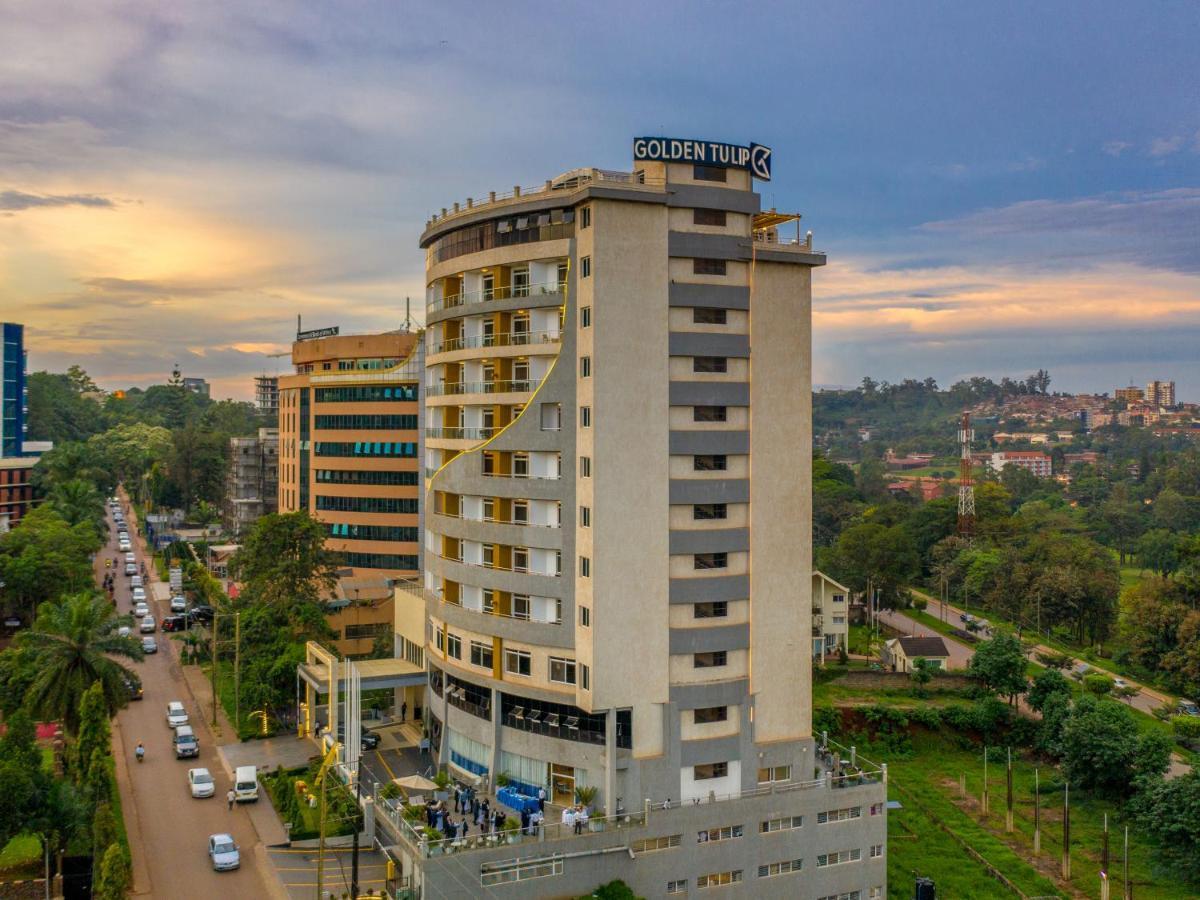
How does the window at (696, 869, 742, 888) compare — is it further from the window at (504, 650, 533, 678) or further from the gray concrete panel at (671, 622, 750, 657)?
the window at (504, 650, 533, 678)

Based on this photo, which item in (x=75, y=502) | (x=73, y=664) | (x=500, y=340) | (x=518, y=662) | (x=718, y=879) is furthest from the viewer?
(x=75, y=502)

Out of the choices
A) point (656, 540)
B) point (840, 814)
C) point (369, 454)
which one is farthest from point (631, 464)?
point (369, 454)

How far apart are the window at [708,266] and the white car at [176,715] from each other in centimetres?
4027

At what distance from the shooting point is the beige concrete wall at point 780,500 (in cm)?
4597

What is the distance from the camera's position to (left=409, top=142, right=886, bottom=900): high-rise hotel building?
43.2 metres

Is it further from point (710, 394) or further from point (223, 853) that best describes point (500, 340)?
point (223, 853)

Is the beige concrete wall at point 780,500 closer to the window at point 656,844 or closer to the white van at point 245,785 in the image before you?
the window at point 656,844

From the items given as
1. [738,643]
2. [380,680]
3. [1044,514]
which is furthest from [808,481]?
[1044,514]

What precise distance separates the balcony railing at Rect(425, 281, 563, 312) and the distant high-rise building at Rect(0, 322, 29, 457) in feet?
316

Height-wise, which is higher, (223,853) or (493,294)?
(493,294)

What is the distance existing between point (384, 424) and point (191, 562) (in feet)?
98.4

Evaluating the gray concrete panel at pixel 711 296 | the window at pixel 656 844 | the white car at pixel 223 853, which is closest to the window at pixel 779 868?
the window at pixel 656 844

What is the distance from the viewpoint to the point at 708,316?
45281 mm

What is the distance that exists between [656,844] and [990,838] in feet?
75.5
